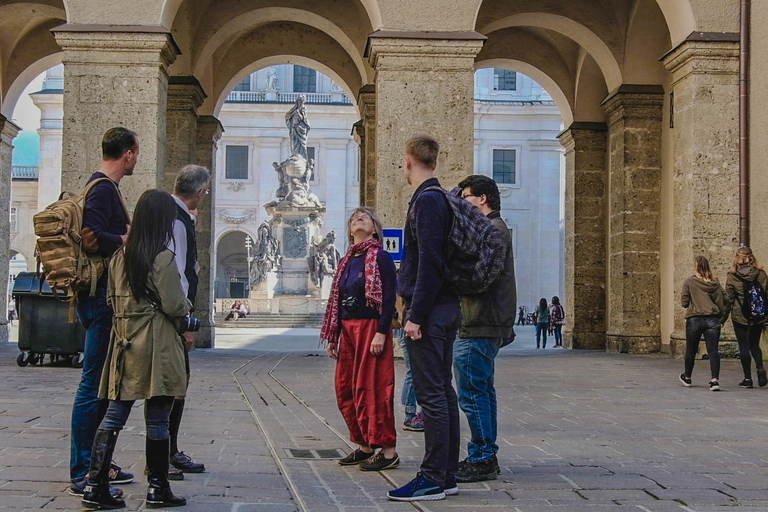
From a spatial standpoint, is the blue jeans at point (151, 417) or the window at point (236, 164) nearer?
the blue jeans at point (151, 417)

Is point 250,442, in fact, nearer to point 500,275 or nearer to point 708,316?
point 500,275

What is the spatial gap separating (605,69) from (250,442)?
14.2 m

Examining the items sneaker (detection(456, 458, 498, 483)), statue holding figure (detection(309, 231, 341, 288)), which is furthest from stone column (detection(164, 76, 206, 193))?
statue holding figure (detection(309, 231, 341, 288))

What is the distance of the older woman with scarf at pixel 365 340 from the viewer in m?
6.13

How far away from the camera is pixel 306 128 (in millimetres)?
45281

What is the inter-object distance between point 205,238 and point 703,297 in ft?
39.0

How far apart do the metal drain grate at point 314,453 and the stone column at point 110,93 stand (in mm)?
8214

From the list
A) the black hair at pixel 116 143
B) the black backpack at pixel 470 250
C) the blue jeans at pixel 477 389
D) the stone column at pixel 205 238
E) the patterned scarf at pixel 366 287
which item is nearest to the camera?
the black backpack at pixel 470 250

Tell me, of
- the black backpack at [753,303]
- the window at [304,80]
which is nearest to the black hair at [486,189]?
the black backpack at [753,303]

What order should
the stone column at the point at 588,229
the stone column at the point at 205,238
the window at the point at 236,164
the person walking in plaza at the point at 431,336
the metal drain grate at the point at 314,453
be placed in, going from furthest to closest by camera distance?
the window at the point at 236,164
the stone column at the point at 588,229
the stone column at the point at 205,238
the metal drain grate at the point at 314,453
the person walking in plaza at the point at 431,336

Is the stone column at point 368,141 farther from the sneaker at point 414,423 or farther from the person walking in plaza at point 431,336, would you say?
the person walking in plaza at point 431,336

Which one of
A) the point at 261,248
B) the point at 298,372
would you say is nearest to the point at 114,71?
the point at 298,372

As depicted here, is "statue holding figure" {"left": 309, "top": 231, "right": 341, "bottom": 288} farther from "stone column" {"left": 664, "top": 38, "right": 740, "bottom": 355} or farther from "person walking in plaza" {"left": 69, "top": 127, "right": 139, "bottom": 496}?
"person walking in plaza" {"left": 69, "top": 127, "right": 139, "bottom": 496}

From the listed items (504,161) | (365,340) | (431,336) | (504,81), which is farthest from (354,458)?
(504,81)
